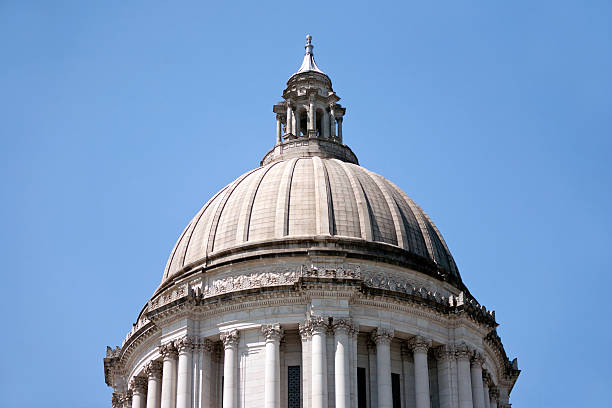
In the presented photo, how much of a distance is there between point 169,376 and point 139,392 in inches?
196

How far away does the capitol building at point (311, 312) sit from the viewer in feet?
228

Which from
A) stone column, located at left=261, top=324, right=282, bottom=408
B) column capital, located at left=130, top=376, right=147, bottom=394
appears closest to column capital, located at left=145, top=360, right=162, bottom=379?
column capital, located at left=130, top=376, right=147, bottom=394

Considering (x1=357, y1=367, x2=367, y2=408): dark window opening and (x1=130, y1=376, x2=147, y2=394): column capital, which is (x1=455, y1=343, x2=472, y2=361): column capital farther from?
(x1=130, y1=376, x2=147, y2=394): column capital

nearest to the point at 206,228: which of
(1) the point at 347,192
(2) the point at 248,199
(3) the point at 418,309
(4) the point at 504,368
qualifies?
(2) the point at 248,199

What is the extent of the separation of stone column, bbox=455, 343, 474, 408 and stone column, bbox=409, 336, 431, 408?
1.96m

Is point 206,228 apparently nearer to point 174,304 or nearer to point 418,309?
point 174,304

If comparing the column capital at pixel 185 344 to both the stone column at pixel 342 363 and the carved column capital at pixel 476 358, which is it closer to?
the stone column at pixel 342 363

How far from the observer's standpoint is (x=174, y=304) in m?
72.4

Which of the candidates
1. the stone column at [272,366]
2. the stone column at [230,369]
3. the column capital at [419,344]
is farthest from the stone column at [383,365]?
the stone column at [230,369]

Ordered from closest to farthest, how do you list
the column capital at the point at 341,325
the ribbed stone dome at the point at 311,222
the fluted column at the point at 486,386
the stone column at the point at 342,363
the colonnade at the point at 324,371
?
the stone column at the point at 342,363
the colonnade at the point at 324,371
the column capital at the point at 341,325
the ribbed stone dome at the point at 311,222
the fluted column at the point at 486,386

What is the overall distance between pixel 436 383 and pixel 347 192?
12.3 meters

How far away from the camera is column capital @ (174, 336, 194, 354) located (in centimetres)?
7125

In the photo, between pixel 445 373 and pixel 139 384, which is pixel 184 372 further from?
pixel 445 373

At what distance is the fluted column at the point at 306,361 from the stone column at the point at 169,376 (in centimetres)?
745
